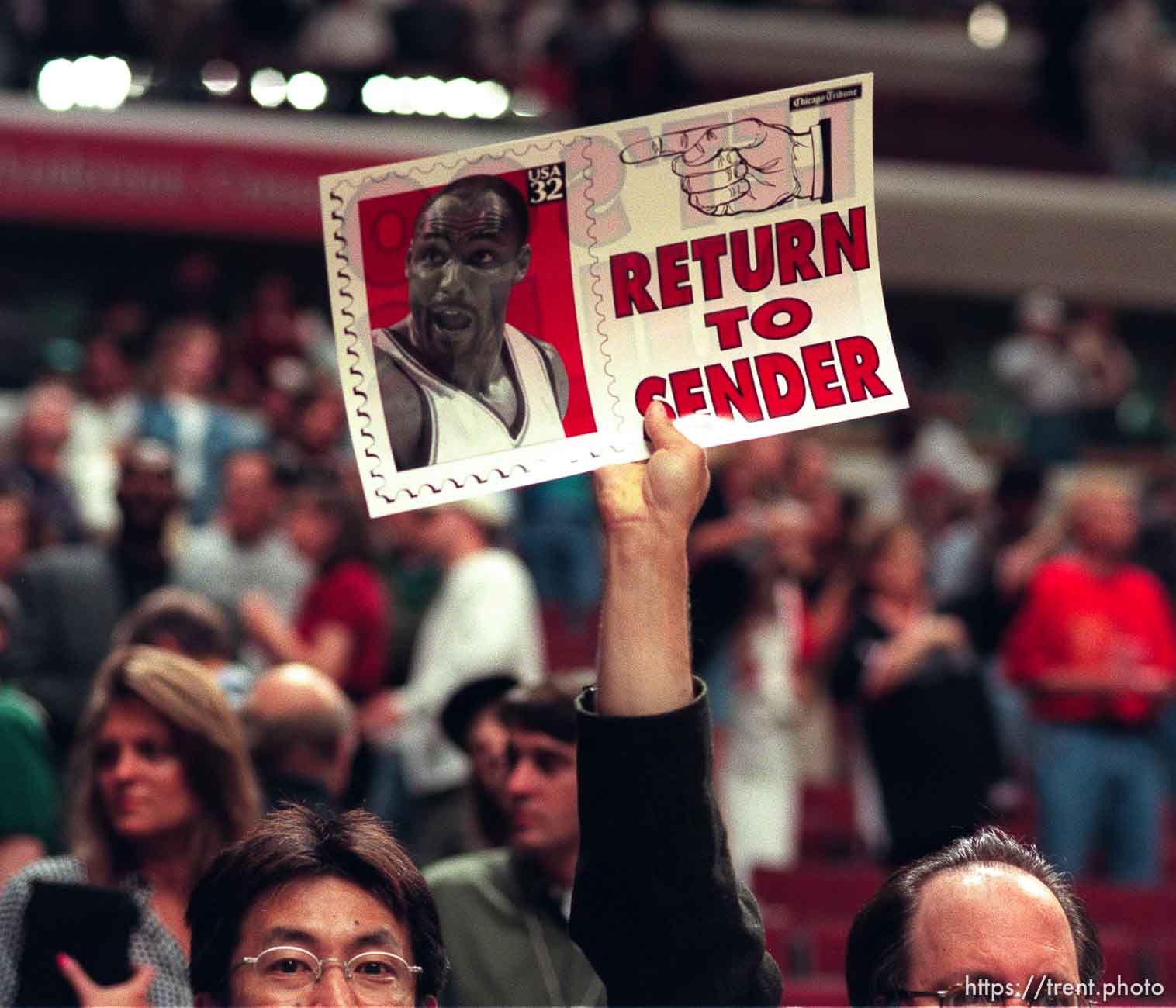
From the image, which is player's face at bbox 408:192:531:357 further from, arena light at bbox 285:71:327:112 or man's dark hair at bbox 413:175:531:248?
arena light at bbox 285:71:327:112

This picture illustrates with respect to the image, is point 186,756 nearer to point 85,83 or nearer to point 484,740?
point 484,740

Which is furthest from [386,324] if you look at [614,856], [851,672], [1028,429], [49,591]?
[1028,429]

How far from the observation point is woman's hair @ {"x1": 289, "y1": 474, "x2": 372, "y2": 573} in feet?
21.1

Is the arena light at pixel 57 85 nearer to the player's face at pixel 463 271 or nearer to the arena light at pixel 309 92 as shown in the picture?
the arena light at pixel 309 92

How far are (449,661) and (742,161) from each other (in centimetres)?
380

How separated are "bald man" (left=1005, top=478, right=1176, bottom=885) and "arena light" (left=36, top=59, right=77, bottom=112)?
7.60 meters

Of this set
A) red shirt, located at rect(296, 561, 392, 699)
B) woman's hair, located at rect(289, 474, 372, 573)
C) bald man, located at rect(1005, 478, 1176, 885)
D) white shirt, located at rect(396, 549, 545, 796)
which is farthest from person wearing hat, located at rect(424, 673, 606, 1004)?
bald man, located at rect(1005, 478, 1176, 885)

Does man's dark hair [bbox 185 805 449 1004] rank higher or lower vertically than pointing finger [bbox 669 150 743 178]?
lower

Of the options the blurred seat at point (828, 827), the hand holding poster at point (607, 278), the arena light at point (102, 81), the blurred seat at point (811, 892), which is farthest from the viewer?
the arena light at point (102, 81)

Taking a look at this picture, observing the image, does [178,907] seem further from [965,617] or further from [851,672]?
[965,617]

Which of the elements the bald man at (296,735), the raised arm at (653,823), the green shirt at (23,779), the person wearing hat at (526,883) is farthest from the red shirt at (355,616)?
the raised arm at (653,823)

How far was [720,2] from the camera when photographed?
17.1 meters

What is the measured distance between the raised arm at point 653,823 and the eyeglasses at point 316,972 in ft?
0.70

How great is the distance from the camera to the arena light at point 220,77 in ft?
44.9
